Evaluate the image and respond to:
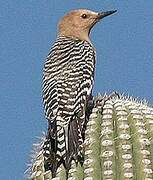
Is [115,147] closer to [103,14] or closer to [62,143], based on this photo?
[62,143]

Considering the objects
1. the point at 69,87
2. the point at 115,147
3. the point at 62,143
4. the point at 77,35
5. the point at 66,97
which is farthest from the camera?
the point at 77,35

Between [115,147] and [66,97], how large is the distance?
0.96 metres

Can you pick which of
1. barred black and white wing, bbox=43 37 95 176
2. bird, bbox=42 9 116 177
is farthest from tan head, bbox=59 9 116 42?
barred black and white wing, bbox=43 37 95 176

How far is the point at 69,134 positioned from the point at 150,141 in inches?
27.9

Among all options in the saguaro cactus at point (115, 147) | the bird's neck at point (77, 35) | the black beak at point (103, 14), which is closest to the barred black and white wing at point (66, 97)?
the saguaro cactus at point (115, 147)

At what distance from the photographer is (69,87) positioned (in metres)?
4.93

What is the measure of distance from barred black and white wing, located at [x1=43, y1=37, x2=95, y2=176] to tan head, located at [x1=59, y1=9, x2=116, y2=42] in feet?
1.76

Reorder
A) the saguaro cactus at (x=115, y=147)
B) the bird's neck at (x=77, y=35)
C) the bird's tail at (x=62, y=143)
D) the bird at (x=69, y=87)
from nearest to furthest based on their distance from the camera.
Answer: the saguaro cactus at (x=115, y=147) → the bird's tail at (x=62, y=143) → the bird at (x=69, y=87) → the bird's neck at (x=77, y=35)

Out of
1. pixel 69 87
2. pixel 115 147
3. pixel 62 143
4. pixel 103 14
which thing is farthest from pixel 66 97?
pixel 103 14

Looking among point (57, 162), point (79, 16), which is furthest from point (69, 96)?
point (79, 16)

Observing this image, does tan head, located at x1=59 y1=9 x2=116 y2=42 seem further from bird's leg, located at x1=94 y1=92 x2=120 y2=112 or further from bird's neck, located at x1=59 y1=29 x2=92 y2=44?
bird's leg, located at x1=94 y1=92 x2=120 y2=112

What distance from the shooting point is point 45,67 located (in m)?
5.51

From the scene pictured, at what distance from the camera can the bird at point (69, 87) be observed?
14.3 ft

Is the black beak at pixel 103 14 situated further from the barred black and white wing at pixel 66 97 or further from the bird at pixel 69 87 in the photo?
the barred black and white wing at pixel 66 97
